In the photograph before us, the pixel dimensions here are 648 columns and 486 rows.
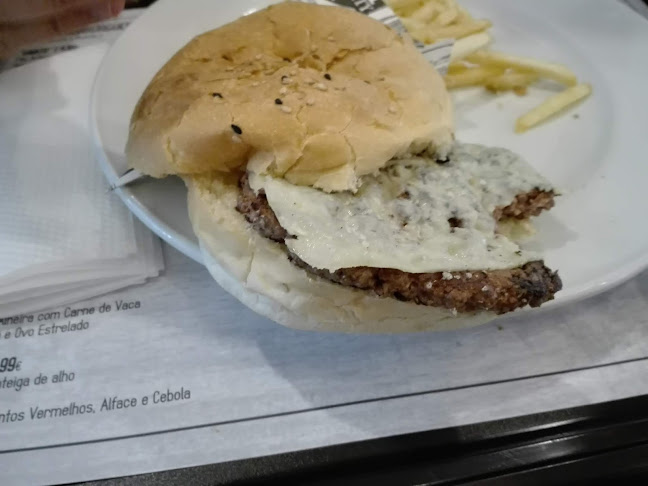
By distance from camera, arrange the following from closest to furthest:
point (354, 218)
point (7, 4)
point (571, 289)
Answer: point (354, 218) → point (571, 289) → point (7, 4)

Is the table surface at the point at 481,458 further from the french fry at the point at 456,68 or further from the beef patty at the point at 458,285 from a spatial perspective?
the french fry at the point at 456,68

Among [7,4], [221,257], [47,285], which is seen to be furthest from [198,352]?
[7,4]

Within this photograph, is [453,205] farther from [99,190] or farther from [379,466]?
[99,190]

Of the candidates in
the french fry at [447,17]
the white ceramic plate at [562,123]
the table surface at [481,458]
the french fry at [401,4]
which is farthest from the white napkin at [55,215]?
the french fry at [447,17]

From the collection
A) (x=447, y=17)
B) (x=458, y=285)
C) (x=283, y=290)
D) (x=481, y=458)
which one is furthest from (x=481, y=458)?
(x=447, y=17)

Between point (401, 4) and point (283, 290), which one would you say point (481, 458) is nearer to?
point (283, 290)
